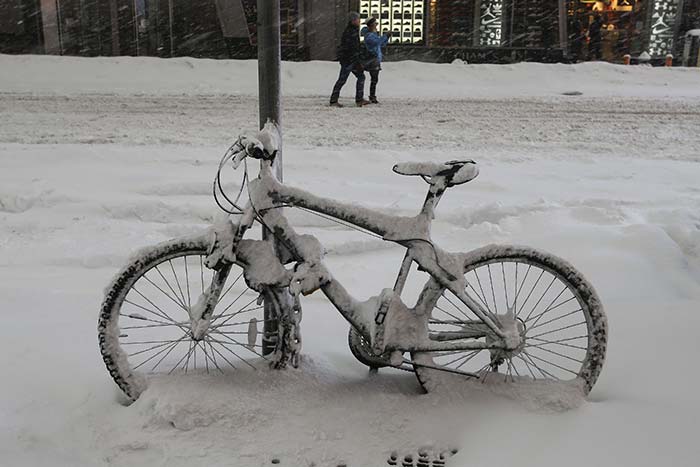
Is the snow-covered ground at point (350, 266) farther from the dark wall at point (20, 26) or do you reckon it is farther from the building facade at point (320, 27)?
the dark wall at point (20, 26)

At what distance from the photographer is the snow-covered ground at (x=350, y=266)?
309 centimetres

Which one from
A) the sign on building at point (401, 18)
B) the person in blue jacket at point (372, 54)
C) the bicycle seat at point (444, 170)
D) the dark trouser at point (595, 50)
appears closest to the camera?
the bicycle seat at point (444, 170)

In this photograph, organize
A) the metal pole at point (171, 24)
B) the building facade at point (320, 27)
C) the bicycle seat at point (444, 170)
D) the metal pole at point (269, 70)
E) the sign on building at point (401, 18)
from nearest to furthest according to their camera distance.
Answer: the bicycle seat at point (444, 170) < the metal pole at point (269, 70) < the building facade at point (320, 27) < the metal pole at point (171, 24) < the sign on building at point (401, 18)

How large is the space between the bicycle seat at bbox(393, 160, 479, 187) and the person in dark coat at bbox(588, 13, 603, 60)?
2178 centimetres

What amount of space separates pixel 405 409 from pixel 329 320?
113 centimetres

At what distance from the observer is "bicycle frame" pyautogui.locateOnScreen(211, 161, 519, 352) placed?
10.6 feet

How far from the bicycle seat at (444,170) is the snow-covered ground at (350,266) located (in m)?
1.02

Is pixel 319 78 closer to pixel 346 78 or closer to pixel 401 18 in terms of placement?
pixel 346 78

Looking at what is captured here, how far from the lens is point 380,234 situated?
3262mm

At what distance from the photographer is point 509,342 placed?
10.6 ft

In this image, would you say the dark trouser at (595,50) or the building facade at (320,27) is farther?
the dark trouser at (595,50)

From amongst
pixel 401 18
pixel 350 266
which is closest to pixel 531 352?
pixel 350 266

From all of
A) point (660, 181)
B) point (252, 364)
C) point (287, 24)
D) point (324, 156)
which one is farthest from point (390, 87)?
point (252, 364)

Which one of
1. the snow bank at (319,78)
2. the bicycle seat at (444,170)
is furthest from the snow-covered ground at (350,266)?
the snow bank at (319,78)
